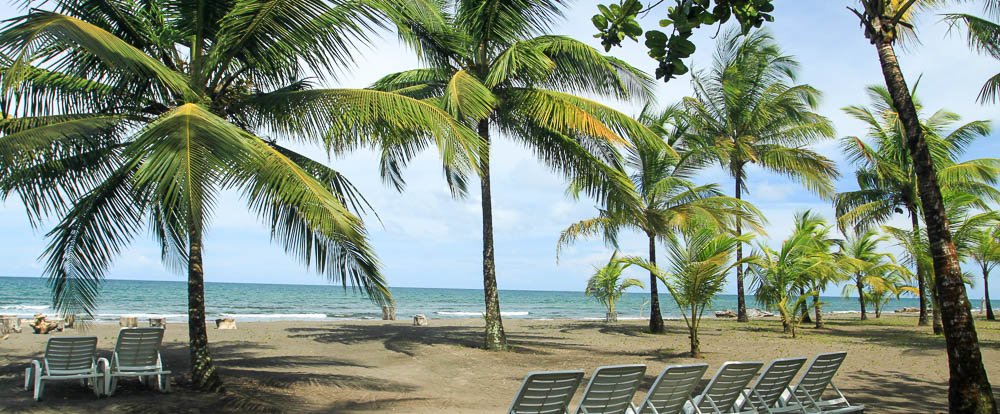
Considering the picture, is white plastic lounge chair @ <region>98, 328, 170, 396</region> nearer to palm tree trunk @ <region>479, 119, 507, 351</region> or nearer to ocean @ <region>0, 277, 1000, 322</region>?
palm tree trunk @ <region>479, 119, 507, 351</region>

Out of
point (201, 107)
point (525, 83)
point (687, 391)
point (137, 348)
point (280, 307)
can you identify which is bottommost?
point (280, 307)

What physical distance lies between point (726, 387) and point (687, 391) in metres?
0.37

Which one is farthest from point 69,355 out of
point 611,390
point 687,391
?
point 687,391

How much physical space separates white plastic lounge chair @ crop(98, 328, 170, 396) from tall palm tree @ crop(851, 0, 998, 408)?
822 centimetres

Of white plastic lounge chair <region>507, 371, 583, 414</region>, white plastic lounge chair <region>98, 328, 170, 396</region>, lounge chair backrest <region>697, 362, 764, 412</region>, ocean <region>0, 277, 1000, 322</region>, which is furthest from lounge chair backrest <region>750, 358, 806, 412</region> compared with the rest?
ocean <region>0, 277, 1000, 322</region>

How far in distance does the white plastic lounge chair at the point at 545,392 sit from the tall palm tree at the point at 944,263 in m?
3.88

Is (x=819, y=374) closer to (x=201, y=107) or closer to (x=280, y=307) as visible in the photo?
(x=201, y=107)

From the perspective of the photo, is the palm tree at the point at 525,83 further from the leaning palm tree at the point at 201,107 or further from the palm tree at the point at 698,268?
the leaning palm tree at the point at 201,107

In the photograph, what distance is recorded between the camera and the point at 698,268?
1181 centimetres

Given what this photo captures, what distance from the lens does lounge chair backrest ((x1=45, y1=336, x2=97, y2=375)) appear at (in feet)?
25.6

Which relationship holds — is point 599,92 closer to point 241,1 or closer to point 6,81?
point 241,1

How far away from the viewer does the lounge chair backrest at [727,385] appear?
236 inches

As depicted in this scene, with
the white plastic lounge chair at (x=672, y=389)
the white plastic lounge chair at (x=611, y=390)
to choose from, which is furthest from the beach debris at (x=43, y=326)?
the white plastic lounge chair at (x=672, y=389)

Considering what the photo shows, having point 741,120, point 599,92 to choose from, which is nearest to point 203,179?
point 599,92
